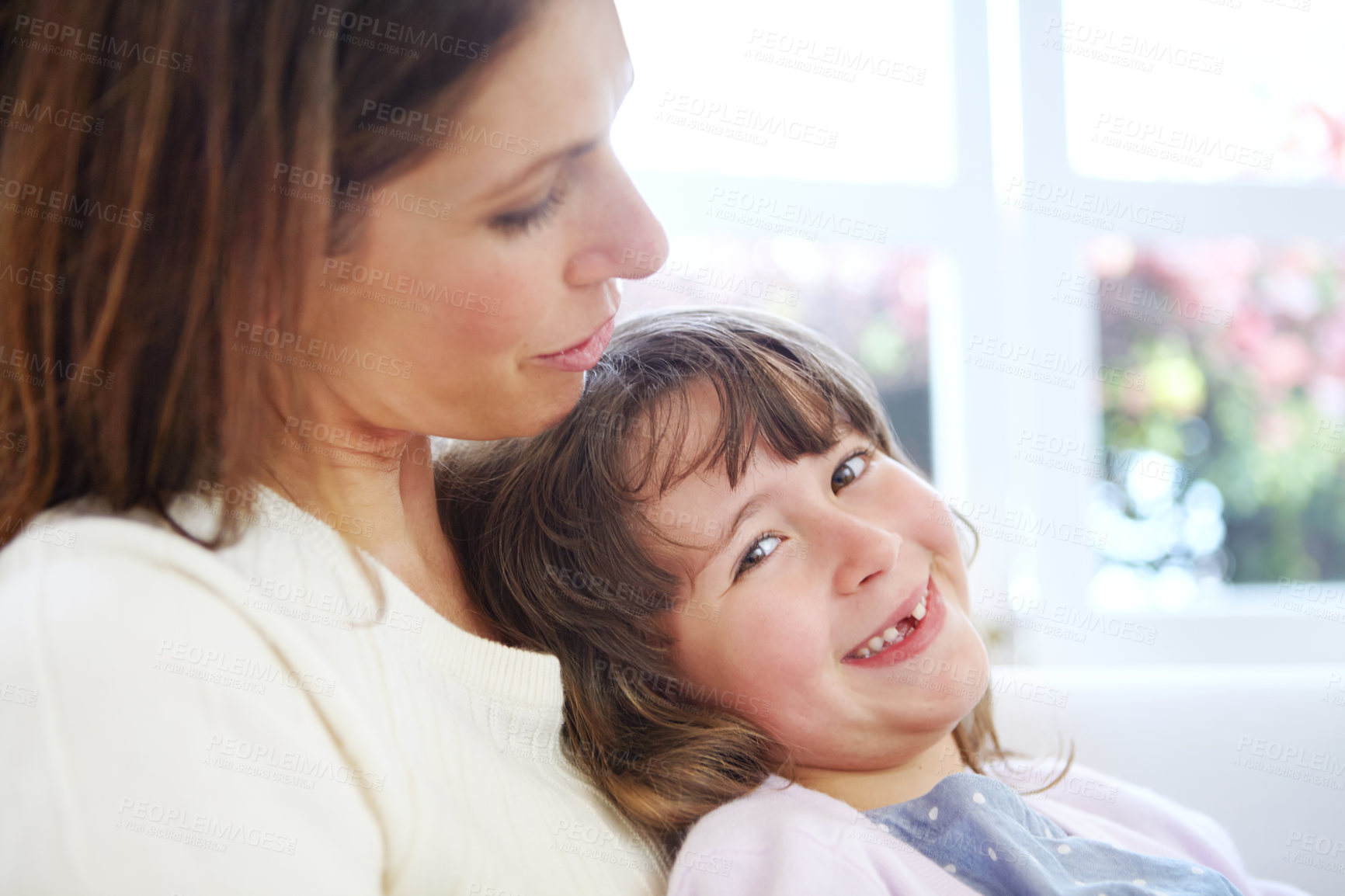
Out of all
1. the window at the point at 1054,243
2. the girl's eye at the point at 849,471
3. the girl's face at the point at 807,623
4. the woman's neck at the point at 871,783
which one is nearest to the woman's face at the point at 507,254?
the girl's face at the point at 807,623

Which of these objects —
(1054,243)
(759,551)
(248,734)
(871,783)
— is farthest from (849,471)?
(1054,243)

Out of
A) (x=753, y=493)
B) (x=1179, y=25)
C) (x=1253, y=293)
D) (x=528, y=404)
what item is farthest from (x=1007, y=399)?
(x=528, y=404)

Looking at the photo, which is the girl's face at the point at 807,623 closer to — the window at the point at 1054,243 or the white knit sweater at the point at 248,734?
the white knit sweater at the point at 248,734

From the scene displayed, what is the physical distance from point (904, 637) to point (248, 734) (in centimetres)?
62

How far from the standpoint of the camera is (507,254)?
0.70 meters

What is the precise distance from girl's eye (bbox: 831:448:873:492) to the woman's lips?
0.32 metres

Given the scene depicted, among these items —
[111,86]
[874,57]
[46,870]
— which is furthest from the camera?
[874,57]

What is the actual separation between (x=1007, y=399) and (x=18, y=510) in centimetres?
179

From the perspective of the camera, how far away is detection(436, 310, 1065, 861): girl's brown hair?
0.93 metres

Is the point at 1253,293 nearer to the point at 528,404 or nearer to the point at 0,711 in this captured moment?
the point at 528,404

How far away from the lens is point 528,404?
766mm

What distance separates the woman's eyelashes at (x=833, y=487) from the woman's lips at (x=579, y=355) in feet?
0.84

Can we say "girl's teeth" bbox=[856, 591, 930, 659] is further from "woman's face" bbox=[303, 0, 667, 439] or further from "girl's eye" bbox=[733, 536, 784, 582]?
"woman's face" bbox=[303, 0, 667, 439]

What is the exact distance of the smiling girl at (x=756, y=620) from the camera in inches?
35.6
